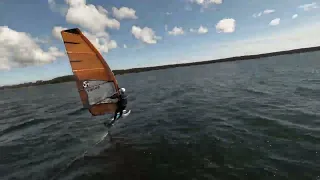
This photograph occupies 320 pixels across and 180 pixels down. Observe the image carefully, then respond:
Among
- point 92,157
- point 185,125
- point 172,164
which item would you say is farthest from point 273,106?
point 92,157

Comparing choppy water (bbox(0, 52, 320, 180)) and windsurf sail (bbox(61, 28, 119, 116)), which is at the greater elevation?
windsurf sail (bbox(61, 28, 119, 116))

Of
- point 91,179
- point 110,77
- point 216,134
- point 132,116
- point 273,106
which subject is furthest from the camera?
point 132,116

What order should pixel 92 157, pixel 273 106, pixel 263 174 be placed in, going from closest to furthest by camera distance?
pixel 263 174, pixel 92 157, pixel 273 106

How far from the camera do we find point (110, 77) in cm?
1541

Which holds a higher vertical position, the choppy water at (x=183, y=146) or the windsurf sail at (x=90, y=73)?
the windsurf sail at (x=90, y=73)

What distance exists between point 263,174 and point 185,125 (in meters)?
8.22

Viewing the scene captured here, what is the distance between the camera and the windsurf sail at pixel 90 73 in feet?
44.7

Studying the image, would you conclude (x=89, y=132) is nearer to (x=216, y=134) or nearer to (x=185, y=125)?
(x=185, y=125)

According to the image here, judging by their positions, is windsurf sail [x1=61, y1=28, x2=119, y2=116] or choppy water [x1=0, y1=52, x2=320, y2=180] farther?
windsurf sail [x1=61, y1=28, x2=119, y2=116]

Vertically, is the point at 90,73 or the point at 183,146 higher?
the point at 90,73

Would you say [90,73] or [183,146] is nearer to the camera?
[183,146]

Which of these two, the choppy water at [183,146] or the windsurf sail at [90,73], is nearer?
the choppy water at [183,146]

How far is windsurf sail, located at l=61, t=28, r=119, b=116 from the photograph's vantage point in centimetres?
1362

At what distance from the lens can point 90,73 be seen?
1480cm
